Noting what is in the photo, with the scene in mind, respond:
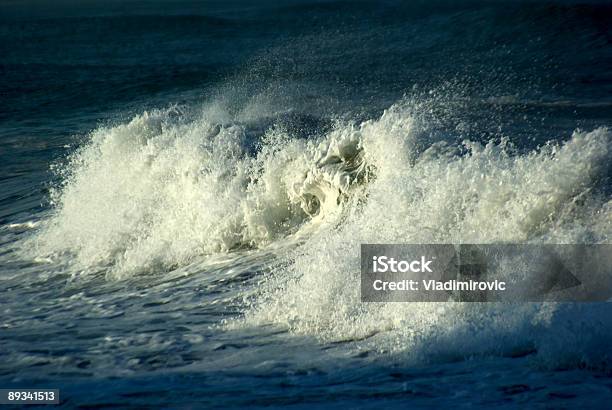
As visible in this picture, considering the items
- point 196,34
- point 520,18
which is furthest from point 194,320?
point 196,34

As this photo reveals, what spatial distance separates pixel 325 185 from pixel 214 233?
1264 millimetres

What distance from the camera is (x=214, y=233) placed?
8.84 meters

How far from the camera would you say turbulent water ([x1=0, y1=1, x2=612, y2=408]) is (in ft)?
16.2

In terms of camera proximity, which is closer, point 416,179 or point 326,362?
point 326,362

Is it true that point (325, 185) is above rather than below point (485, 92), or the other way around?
below

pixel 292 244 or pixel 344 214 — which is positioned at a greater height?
pixel 344 214

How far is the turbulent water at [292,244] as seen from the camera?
494 centimetres

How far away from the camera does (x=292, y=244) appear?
8.42 m

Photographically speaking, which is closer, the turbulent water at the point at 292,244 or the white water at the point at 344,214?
the turbulent water at the point at 292,244

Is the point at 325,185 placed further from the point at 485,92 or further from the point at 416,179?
the point at 485,92

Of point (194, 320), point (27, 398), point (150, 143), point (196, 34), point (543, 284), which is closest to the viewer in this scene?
point (27, 398)

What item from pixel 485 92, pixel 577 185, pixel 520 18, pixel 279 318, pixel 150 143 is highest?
pixel 520 18

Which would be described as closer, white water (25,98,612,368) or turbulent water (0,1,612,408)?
turbulent water (0,1,612,408)

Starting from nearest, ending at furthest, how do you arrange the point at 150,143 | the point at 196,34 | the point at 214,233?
1. the point at 214,233
2. the point at 150,143
3. the point at 196,34
